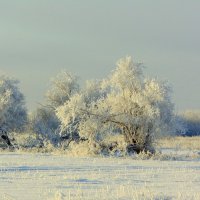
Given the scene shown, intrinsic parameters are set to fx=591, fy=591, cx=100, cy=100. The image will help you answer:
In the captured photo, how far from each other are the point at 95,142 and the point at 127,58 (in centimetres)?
544

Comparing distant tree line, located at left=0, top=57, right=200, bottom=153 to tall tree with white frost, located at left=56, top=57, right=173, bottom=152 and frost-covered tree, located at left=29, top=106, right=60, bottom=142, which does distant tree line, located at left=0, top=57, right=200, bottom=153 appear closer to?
tall tree with white frost, located at left=56, top=57, right=173, bottom=152

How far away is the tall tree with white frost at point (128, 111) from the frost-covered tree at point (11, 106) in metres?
14.6

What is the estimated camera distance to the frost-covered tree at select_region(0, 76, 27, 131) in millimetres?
48469

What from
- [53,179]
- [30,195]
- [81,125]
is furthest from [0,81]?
[30,195]

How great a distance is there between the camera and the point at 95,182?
699 inches

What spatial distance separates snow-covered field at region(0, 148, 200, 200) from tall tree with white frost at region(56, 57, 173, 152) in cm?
937

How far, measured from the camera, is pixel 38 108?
54531 millimetres

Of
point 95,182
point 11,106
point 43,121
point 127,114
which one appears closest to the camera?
point 95,182

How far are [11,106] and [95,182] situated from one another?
3244 centimetres

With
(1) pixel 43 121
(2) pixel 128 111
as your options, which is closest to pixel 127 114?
(2) pixel 128 111

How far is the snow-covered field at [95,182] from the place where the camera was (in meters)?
14.3

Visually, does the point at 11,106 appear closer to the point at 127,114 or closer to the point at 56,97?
the point at 56,97

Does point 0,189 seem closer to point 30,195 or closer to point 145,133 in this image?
point 30,195

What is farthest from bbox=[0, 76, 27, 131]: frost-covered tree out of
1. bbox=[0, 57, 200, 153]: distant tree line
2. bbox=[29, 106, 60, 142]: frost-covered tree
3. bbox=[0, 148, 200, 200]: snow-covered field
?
bbox=[0, 148, 200, 200]: snow-covered field
